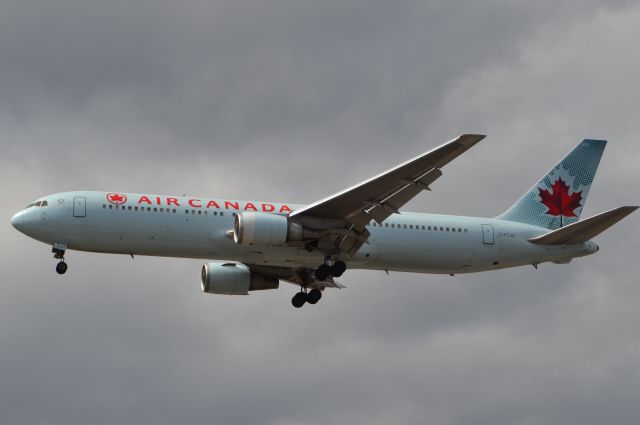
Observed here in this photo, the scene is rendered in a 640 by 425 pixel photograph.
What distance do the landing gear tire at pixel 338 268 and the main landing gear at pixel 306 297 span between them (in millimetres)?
5708

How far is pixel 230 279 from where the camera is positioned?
61.5m

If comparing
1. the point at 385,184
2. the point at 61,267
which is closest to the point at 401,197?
the point at 385,184

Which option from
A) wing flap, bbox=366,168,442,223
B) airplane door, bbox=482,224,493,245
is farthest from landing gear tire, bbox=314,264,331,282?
airplane door, bbox=482,224,493,245

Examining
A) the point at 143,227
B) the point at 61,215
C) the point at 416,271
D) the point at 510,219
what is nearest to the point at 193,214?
the point at 143,227

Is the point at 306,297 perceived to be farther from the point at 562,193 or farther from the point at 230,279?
the point at 562,193

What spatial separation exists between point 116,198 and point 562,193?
2325 centimetres

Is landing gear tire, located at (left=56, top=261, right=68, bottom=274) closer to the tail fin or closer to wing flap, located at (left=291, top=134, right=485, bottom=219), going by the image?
wing flap, located at (left=291, top=134, right=485, bottom=219)

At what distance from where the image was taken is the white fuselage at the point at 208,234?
5394 centimetres

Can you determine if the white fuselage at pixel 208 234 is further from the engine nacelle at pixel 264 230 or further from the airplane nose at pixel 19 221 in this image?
the engine nacelle at pixel 264 230

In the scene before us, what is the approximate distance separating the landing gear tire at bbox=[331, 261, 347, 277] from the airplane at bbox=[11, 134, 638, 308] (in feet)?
0.15

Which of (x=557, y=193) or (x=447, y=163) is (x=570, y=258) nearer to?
(x=557, y=193)

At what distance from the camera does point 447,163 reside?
49.1 m

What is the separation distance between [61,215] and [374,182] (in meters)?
13.8

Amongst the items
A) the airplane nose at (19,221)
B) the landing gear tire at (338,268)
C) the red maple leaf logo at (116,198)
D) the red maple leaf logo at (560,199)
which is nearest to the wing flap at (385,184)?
the landing gear tire at (338,268)
